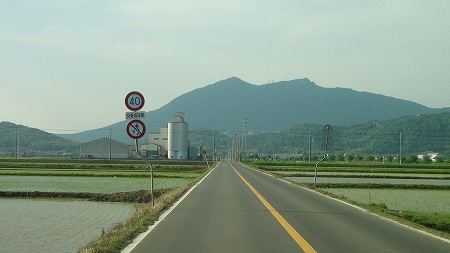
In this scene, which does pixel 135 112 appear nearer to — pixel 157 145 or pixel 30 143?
pixel 157 145

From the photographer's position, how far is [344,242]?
8.55m

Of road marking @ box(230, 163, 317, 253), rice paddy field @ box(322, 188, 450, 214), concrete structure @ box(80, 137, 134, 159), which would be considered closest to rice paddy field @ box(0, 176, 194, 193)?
rice paddy field @ box(322, 188, 450, 214)

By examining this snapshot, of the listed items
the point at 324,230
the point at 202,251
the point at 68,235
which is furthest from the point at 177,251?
the point at 68,235

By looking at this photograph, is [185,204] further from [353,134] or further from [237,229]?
[353,134]

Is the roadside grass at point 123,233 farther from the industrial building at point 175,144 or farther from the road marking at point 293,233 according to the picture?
the industrial building at point 175,144

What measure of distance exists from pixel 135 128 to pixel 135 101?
34.4 inches

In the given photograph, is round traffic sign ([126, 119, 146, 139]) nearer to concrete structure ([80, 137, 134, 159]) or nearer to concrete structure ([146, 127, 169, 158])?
concrete structure ([80, 137, 134, 159])

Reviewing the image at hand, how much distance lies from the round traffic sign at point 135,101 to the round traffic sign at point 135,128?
1.49 feet

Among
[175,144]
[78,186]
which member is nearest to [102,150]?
[175,144]

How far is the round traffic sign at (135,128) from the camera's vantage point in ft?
46.5

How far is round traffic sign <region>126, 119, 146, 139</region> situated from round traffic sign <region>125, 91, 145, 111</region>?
455mm

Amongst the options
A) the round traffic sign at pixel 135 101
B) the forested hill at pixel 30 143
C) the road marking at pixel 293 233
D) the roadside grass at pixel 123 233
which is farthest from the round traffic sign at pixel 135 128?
the forested hill at pixel 30 143

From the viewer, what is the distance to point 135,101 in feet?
47.6

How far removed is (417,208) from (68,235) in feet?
41.4
